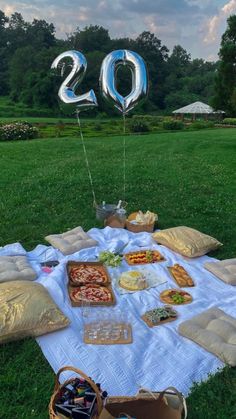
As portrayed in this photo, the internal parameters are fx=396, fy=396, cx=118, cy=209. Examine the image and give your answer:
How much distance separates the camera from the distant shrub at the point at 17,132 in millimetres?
19156

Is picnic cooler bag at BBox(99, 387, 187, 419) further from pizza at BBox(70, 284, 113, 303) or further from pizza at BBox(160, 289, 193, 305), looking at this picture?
pizza at BBox(160, 289, 193, 305)

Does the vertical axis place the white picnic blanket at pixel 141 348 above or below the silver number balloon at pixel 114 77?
below

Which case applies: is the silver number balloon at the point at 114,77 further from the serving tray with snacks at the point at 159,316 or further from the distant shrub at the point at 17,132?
the distant shrub at the point at 17,132

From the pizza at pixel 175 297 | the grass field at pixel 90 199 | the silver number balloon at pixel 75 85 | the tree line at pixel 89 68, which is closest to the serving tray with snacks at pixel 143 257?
the pizza at pixel 175 297

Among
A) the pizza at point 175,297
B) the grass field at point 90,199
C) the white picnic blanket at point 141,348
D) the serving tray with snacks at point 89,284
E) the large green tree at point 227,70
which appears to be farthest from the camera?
the large green tree at point 227,70

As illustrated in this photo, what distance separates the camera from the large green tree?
59.8 feet

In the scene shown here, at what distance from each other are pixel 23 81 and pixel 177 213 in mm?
48235

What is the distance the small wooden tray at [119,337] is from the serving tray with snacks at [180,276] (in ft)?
4.37

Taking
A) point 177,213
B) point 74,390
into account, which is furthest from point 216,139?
point 74,390

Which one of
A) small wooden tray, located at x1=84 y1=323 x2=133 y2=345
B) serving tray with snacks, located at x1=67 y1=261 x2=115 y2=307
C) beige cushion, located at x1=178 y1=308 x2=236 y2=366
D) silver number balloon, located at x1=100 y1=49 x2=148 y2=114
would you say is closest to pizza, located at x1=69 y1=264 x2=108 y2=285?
serving tray with snacks, located at x1=67 y1=261 x2=115 y2=307

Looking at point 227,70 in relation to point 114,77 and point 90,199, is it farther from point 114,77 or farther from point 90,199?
point 114,77

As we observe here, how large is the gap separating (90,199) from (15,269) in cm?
394

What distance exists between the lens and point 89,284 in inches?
212

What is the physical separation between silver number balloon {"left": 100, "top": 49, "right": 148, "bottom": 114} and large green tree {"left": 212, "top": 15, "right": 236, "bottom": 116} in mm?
12374
